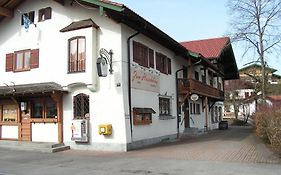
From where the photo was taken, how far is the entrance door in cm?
1919

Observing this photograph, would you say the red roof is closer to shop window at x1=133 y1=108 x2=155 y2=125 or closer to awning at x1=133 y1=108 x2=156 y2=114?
awning at x1=133 y1=108 x2=156 y2=114

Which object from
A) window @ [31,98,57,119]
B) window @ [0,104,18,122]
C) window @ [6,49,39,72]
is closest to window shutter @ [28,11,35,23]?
window @ [6,49,39,72]

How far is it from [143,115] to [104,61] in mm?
3759

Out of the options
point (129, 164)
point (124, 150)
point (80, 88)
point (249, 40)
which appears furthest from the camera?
point (249, 40)

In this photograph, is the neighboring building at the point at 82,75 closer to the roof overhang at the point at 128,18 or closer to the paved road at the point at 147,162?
the roof overhang at the point at 128,18

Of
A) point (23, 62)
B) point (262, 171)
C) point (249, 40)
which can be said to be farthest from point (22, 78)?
point (249, 40)

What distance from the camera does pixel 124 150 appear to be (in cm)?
1639

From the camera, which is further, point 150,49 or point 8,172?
point 150,49

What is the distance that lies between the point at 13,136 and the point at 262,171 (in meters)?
13.9

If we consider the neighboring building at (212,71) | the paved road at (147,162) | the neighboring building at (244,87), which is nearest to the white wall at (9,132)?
the paved road at (147,162)

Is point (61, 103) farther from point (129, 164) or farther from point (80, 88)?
point (129, 164)

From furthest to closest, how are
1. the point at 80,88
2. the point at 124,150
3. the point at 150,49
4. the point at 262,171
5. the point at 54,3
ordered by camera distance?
the point at 150,49 → the point at 54,3 → the point at 80,88 → the point at 124,150 → the point at 262,171

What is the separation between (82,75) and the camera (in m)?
17.3

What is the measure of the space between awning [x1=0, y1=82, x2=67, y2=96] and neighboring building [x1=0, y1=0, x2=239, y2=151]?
0.18ft
